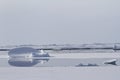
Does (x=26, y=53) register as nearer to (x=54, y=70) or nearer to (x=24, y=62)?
(x=24, y=62)

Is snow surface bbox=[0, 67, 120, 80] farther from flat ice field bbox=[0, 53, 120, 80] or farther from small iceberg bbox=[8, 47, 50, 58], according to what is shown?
small iceberg bbox=[8, 47, 50, 58]

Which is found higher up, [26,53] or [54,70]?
[26,53]

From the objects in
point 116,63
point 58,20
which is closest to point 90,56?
point 116,63

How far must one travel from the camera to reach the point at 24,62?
1769 millimetres

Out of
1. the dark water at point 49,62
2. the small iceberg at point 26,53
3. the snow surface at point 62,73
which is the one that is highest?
the small iceberg at point 26,53

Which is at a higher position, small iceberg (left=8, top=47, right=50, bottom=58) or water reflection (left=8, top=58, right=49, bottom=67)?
small iceberg (left=8, top=47, right=50, bottom=58)

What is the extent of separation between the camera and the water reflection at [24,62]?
177 centimetres

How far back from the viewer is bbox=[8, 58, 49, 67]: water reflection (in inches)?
69.6

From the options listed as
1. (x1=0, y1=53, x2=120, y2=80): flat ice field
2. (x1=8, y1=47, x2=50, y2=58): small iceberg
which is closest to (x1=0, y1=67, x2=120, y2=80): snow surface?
(x1=0, y1=53, x2=120, y2=80): flat ice field

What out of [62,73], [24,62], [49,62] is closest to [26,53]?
[24,62]

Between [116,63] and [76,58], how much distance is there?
0.31 metres

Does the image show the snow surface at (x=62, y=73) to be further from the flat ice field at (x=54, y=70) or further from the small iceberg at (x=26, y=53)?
the small iceberg at (x=26, y=53)

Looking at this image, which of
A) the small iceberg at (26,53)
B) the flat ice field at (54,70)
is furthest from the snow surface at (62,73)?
the small iceberg at (26,53)

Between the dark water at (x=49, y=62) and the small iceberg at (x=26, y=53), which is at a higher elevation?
the small iceberg at (x=26, y=53)
